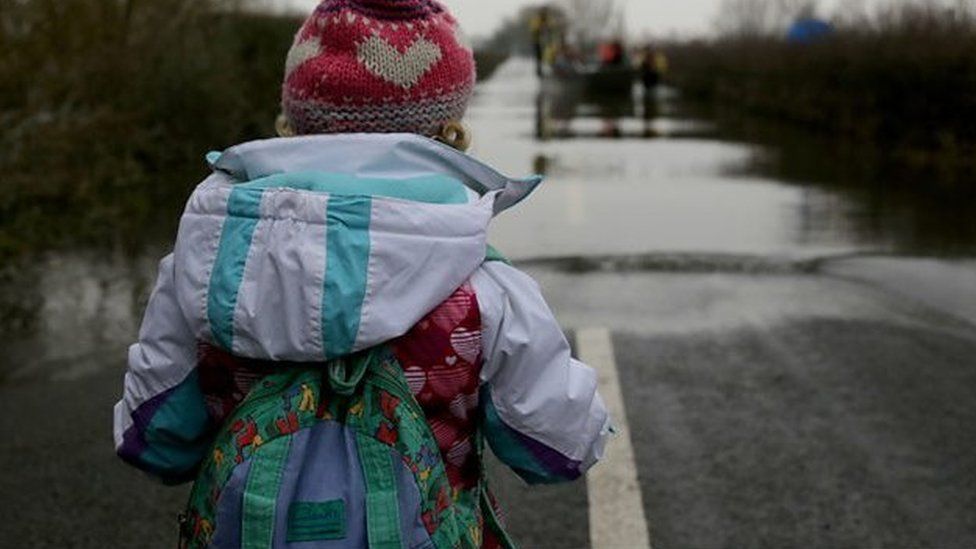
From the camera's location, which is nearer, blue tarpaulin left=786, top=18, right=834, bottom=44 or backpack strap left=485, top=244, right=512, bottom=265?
backpack strap left=485, top=244, right=512, bottom=265

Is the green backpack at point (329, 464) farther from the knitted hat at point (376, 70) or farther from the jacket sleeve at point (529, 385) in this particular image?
the knitted hat at point (376, 70)

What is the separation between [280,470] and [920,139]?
58.7 ft

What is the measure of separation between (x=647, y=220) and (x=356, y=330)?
10.4 meters

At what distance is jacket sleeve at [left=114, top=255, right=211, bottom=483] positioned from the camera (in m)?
2.20

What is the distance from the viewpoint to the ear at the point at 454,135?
7.44 ft

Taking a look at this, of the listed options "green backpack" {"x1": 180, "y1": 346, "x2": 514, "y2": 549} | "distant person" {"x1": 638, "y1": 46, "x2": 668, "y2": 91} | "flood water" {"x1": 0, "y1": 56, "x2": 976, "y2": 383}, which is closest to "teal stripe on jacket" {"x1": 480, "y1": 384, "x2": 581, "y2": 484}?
"green backpack" {"x1": 180, "y1": 346, "x2": 514, "y2": 549}

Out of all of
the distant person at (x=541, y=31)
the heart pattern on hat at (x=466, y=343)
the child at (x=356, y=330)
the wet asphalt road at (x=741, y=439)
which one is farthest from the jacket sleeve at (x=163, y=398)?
the distant person at (x=541, y=31)

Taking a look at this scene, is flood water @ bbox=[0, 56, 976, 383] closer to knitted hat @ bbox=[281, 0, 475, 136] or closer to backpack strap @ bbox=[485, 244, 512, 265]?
knitted hat @ bbox=[281, 0, 475, 136]

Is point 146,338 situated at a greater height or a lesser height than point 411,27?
lesser

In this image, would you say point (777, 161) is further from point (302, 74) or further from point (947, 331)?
point (302, 74)

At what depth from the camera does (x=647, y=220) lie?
12.3m

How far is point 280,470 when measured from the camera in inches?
78.2

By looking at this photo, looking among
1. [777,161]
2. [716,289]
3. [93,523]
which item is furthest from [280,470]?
[777,161]

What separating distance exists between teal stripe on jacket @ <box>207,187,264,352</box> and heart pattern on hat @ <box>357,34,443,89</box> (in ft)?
0.96
